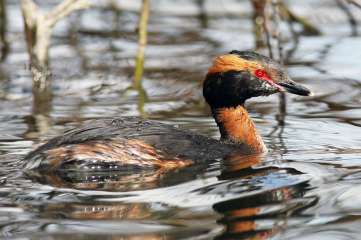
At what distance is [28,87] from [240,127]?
12.4 ft

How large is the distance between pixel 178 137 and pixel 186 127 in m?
1.41

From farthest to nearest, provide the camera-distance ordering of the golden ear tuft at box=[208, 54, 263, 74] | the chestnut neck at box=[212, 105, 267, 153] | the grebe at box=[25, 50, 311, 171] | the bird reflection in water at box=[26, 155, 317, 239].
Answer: the chestnut neck at box=[212, 105, 267, 153] → the golden ear tuft at box=[208, 54, 263, 74] → the grebe at box=[25, 50, 311, 171] → the bird reflection in water at box=[26, 155, 317, 239]

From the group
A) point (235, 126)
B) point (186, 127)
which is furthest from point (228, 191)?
point (186, 127)

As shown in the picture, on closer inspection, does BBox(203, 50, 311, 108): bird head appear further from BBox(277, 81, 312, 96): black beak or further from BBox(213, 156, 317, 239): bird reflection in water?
BBox(213, 156, 317, 239): bird reflection in water

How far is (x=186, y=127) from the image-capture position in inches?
358

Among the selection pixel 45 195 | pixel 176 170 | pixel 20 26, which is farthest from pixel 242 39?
pixel 45 195

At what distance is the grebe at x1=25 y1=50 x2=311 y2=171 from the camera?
7430 millimetres

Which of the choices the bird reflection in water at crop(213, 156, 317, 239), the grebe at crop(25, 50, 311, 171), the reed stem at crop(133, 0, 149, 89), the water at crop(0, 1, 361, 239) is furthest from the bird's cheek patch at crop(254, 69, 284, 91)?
the reed stem at crop(133, 0, 149, 89)

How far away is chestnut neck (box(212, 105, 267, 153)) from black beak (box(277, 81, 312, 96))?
1.30 feet

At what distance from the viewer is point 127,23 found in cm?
1534

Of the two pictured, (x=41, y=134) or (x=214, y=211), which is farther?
(x=41, y=134)

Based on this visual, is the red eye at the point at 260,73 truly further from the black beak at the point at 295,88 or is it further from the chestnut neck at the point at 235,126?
the chestnut neck at the point at 235,126

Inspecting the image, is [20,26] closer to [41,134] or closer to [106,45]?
[106,45]

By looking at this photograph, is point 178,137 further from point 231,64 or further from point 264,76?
point 264,76
